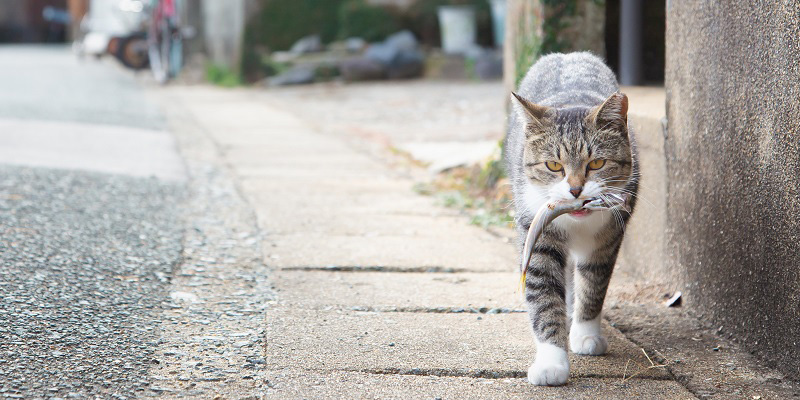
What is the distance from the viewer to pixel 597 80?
3.34 metres

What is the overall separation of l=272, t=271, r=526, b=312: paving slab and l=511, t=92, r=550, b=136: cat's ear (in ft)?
2.16

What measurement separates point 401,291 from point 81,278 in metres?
1.08

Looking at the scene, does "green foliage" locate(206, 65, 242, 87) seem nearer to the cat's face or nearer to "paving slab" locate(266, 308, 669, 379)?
"paving slab" locate(266, 308, 669, 379)

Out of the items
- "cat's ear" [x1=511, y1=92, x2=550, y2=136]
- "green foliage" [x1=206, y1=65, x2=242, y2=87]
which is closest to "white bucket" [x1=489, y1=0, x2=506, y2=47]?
"green foliage" [x1=206, y1=65, x2=242, y2=87]

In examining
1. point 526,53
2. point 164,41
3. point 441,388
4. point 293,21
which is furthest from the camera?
point 293,21

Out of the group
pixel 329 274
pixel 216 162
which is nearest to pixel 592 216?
pixel 329 274

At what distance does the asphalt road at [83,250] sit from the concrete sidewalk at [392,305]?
41 centimetres

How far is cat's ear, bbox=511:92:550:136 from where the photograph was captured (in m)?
2.76

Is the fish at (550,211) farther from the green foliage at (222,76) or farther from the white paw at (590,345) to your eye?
the green foliage at (222,76)

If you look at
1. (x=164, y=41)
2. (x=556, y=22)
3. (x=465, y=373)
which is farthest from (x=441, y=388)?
(x=164, y=41)

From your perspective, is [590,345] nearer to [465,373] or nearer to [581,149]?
[465,373]

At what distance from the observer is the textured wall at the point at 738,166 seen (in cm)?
245

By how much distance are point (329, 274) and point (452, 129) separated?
449cm

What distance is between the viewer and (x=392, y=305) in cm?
311
